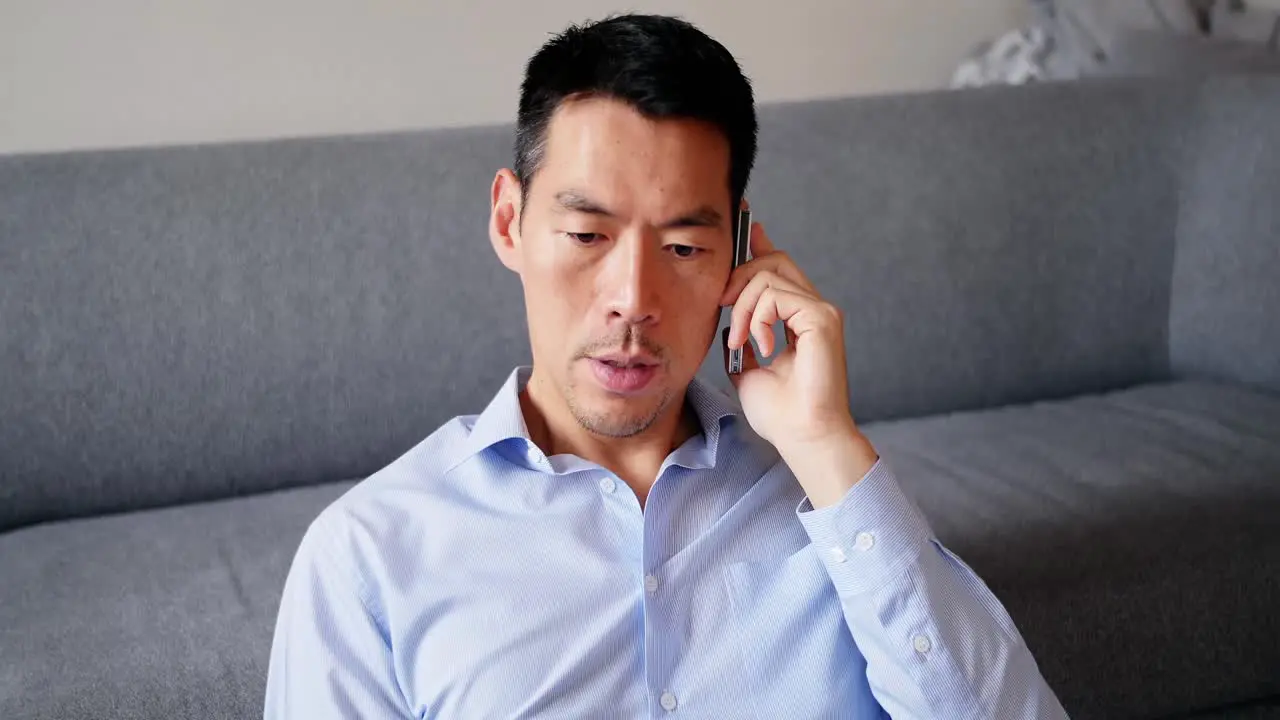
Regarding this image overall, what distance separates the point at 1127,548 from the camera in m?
1.69

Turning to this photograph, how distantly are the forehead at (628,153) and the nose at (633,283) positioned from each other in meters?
0.05

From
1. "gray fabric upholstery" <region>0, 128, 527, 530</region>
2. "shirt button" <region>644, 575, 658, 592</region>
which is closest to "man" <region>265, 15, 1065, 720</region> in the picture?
"shirt button" <region>644, 575, 658, 592</region>

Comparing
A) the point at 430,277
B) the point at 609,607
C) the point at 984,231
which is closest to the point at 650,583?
the point at 609,607

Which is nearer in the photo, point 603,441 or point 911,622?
point 911,622

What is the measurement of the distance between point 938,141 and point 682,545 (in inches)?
50.0

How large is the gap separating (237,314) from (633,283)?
92cm

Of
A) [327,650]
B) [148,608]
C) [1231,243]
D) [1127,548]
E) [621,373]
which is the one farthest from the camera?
[1231,243]

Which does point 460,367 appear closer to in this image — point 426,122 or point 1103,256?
point 426,122

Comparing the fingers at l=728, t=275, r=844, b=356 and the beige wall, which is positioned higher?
the beige wall

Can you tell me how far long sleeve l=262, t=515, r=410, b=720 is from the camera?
1.07m

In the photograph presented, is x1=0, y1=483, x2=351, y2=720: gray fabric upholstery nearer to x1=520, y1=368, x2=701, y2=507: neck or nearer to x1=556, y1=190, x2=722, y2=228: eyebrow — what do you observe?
x1=520, y1=368, x2=701, y2=507: neck

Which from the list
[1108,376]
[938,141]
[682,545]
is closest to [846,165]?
[938,141]

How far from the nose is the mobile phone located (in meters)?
0.13

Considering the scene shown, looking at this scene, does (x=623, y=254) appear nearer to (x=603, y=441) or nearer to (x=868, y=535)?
(x=603, y=441)
